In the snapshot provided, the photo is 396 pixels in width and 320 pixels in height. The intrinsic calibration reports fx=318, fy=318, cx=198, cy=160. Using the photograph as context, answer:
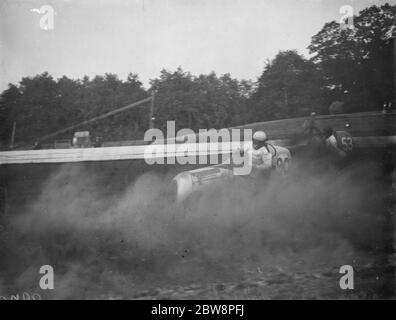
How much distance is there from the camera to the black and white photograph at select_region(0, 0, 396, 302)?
437 cm

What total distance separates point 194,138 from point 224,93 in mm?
860

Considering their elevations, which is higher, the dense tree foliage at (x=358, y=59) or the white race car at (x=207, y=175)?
the dense tree foliage at (x=358, y=59)

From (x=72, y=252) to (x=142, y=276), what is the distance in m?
1.05

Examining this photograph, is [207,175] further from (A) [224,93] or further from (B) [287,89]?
(B) [287,89]

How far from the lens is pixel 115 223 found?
4492 millimetres

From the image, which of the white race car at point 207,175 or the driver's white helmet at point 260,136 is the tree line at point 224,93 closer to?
the driver's white helmet at point 260,136

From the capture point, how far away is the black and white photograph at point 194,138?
437 centimetres

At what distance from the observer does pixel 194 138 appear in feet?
15.3

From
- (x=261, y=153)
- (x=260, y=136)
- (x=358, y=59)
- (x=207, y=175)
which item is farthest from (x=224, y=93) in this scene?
(x=358, y=59)

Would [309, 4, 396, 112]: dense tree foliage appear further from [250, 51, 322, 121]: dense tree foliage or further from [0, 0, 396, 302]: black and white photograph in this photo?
[250, 51, 322, 121]: dense tree foliage

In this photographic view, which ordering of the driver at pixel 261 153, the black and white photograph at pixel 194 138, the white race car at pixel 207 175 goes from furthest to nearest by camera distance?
1. the driver at pixel 261 153
2. the white race car at pixel 207 175
3. the black and white photograph at pixel 194 138

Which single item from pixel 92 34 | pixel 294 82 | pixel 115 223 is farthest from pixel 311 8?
pixel 115 223

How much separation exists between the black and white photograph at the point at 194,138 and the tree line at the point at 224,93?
20mm

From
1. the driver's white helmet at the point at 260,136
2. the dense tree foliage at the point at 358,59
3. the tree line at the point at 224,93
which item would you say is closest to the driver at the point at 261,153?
the driver's white helmet at the point at 260,136
